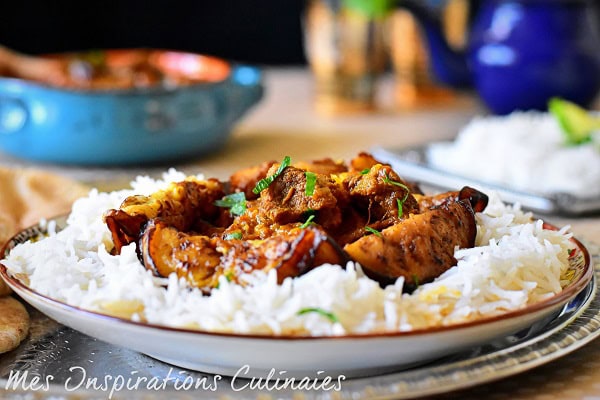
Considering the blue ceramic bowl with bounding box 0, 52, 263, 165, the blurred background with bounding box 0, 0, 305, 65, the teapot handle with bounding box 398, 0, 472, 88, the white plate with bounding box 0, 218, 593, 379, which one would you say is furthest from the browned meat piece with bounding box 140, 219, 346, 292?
the blurred background with bounding box 0, 0, 305, 65

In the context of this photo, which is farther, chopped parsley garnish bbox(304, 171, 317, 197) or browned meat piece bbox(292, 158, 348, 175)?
browned meat piece bbox(292, 158, 348, 175)

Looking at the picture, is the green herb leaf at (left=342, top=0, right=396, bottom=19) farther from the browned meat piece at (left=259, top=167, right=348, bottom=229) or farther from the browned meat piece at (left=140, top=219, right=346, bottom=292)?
the browned meat piece at (left=140, top=219, right=346, bottom=292)

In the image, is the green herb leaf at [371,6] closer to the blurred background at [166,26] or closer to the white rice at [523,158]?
the white rice at [523,158]

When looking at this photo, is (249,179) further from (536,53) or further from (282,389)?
(536,53)

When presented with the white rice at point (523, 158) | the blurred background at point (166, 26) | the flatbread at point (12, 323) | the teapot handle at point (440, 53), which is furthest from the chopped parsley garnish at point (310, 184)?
the blurred background at point (166, 26)

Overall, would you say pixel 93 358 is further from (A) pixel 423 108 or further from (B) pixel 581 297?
(A) pixel 423 108

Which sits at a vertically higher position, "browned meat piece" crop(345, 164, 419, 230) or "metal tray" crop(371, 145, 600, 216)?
"browned meat piece" crop(345, 164, 419, 230)
